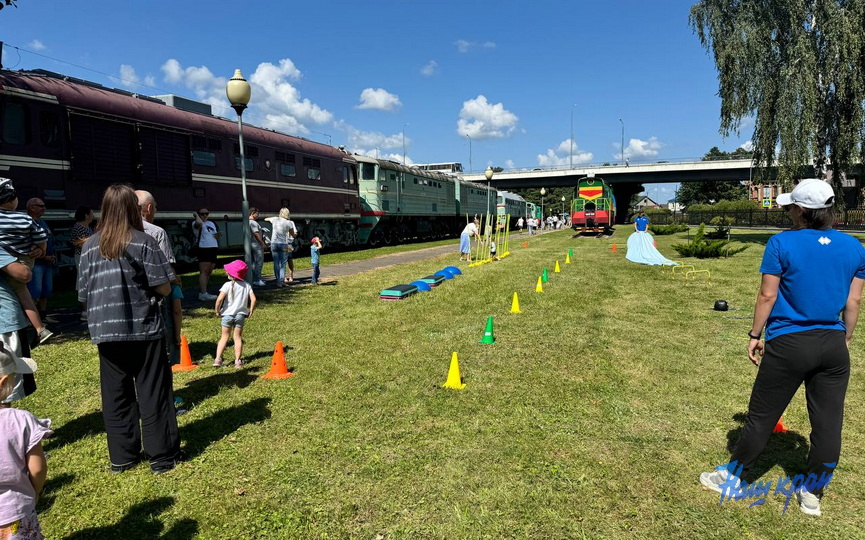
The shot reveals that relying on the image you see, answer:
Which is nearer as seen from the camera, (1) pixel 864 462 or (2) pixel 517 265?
(1) pixel 864 462

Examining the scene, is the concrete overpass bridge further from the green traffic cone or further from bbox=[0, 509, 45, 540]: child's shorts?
bbox=[0, 509, 45, 540]: child's shorts

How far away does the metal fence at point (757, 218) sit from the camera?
37.8 m

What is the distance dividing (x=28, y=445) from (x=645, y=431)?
4191 millimetres

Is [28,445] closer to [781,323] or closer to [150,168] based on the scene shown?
[781,323]

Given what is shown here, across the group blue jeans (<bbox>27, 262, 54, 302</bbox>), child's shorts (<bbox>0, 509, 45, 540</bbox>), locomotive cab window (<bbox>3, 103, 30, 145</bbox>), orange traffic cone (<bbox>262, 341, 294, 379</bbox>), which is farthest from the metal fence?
child's shorts (<bbox>0, 509, 45, 540</bbox>)

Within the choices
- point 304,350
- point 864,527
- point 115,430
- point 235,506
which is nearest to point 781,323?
point 864,527

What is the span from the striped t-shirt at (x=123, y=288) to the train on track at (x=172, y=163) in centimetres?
723

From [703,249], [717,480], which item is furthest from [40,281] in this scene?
[703,249]

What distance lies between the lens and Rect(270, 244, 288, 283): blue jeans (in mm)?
11336

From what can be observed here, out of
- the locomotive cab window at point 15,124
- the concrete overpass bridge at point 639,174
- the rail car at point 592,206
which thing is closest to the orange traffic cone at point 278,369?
the locomotive cab window at point 15,124

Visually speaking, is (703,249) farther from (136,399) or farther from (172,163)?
(136,399)

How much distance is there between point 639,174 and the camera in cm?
6016

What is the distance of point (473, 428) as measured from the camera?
4.29 m

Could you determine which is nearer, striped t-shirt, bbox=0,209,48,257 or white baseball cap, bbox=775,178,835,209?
white baseball cap, bbox=775,178,835,209
